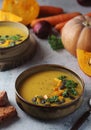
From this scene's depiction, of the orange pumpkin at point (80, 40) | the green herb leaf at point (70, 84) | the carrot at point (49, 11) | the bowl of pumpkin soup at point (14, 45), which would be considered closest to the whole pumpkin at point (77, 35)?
the orange pumpkin at point (80, 40)

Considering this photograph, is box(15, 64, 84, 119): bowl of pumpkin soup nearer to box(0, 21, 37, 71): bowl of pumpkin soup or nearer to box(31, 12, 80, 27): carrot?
box(0, 21, 37, 71): bowl of pumpkin soup

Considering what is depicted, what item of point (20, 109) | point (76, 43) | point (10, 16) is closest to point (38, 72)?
point (20, 109)

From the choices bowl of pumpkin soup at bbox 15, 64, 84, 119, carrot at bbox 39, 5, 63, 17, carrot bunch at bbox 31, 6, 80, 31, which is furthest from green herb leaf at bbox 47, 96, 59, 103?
carrot at bbox 39, 5, 63, 17

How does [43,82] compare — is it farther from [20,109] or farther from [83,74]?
[83,74]

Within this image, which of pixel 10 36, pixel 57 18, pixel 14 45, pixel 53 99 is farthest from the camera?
pixel 57 18

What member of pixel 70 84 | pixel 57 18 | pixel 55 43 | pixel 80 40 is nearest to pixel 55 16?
pixel 57 18

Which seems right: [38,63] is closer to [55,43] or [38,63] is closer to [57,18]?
[55,43]

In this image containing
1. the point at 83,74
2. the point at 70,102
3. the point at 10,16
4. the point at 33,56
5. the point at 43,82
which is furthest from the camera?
the point at 10,16
